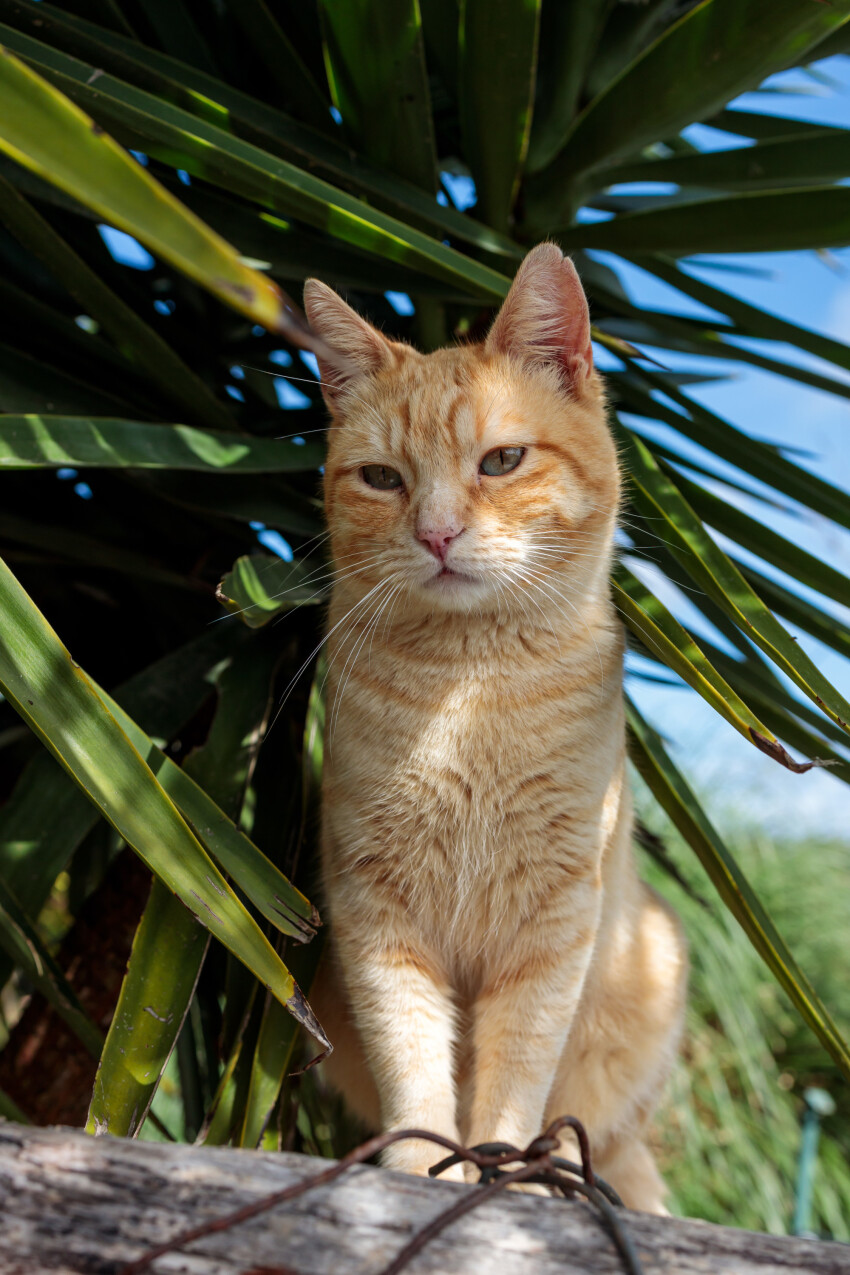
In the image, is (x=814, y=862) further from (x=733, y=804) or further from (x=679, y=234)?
(x=679, y=234)

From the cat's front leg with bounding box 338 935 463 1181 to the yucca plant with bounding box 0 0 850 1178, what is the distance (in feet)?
0.35

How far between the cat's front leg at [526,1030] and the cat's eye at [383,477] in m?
0.60

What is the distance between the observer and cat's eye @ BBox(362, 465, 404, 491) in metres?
1.18

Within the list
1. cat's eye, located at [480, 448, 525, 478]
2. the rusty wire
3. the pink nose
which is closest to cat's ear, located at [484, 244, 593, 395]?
cat's eye, located at [480, 448, 525, 478]

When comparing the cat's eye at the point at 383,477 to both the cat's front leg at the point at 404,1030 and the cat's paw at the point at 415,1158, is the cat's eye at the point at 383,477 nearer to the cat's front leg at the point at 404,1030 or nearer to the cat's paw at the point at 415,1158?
the cat's front leg at the point at 404,1030

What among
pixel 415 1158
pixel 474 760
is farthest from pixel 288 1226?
pixel 474 760

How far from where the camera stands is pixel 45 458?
0.97 metres

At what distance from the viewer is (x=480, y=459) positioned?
3.63ft

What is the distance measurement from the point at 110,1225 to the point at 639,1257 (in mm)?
305

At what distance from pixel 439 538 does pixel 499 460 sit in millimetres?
167

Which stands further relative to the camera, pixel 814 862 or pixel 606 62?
pixel 814 862

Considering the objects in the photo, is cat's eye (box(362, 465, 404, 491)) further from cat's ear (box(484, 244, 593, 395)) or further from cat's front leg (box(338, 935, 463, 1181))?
cat's front leg (box(338, 935, 463, 1181))

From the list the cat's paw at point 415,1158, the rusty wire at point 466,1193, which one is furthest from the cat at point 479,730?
the rusty wire at point 466,1193

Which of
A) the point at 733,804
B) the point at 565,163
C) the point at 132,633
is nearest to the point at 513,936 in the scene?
the point at 132,633
